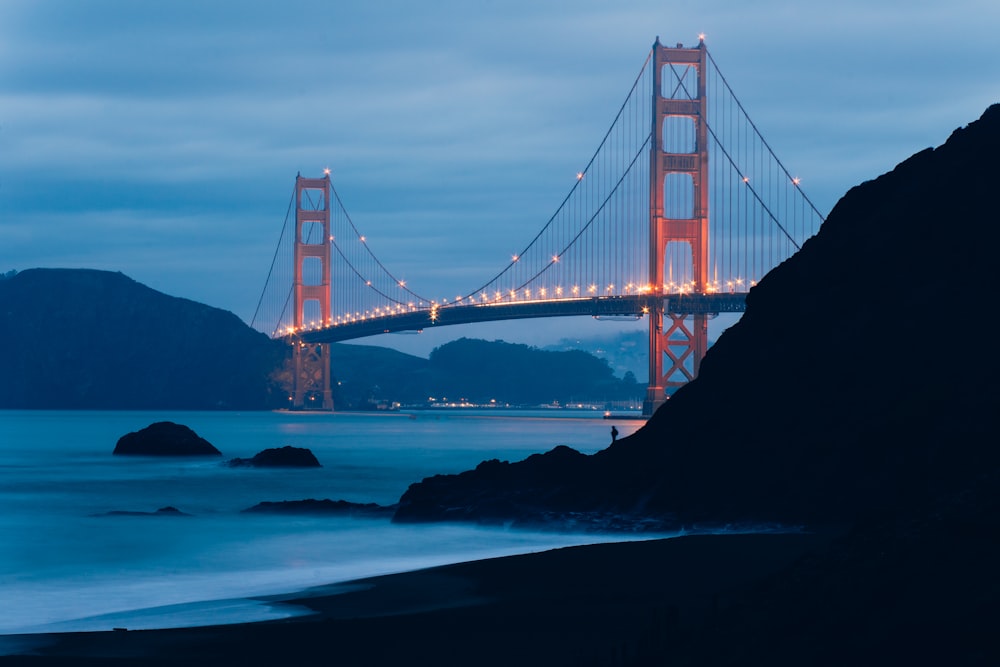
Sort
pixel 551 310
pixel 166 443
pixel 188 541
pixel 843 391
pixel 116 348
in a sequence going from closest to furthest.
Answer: pixel 843 391, pixel 188 541, pixel 166 443, pixel 551 310, pixel 116 348

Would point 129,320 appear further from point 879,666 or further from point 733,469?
point 879,666

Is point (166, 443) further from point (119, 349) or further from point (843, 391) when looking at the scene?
point (119, 349)

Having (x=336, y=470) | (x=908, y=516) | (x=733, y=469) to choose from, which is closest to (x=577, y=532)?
(x=733, y=469)

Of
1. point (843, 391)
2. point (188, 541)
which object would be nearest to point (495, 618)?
point (843, 391)

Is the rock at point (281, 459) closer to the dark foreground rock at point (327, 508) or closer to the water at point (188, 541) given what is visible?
the water at point (188, 541)

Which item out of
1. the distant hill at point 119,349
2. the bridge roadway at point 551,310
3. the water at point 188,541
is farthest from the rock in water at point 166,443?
the distant hill at point 119,349

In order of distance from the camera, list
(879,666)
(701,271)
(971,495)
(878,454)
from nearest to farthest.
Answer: (879,666)
(971,495)
(878,454)
(701,271)

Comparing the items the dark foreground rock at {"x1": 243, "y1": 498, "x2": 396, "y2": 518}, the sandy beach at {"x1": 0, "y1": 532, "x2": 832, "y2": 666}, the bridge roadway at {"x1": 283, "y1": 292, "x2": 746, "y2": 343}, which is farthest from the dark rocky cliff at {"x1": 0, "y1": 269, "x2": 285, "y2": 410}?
the sandy beach at {"x1": 0, "y1": 532, "x2": 832, "y2": 666}
